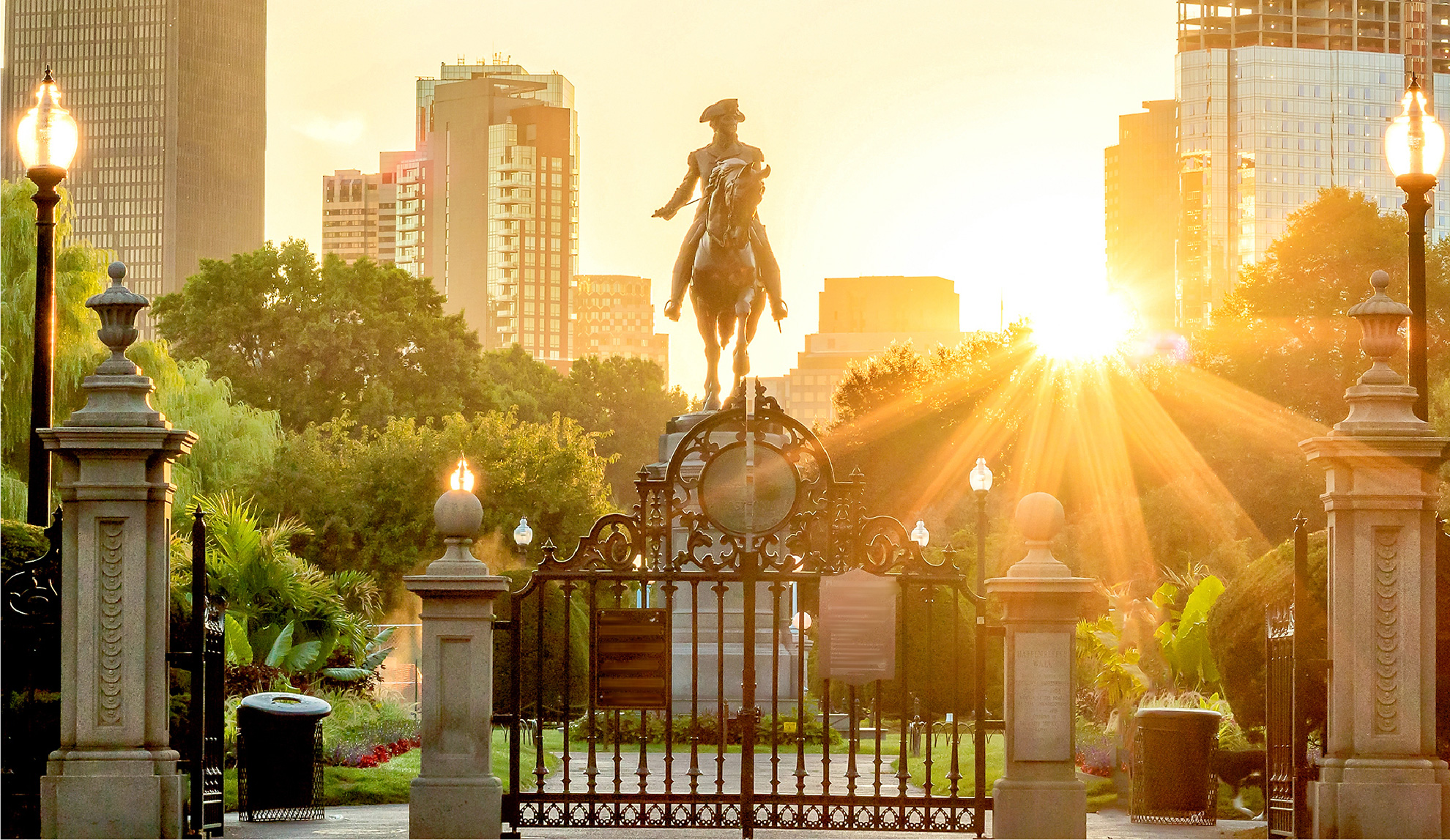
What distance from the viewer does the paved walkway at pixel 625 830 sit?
44.2 feet

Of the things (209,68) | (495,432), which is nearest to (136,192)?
(209,68)

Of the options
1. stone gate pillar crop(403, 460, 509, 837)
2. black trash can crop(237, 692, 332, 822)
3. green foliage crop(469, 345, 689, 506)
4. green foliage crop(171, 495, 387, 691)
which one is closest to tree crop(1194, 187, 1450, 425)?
green foliage crop(171, 495, 387, 691)

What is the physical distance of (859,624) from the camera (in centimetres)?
1324

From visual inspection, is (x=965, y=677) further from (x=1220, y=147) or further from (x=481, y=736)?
(x=1220, y=147)

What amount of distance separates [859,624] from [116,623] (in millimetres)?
4897

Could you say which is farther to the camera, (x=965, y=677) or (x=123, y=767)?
(x=965, y=677)

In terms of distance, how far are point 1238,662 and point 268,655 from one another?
10981mm

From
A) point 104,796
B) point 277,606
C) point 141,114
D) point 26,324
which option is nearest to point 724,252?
point 277,606

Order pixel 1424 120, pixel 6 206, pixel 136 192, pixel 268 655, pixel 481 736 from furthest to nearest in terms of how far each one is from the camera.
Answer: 1. pixel 136 192
2. pixel 6 206
3. pixel 268 655
4. pixel 1424 120
5. pixel 481 736

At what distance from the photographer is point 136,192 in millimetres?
198125

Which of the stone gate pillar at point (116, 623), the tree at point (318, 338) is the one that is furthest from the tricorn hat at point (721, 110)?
the tree at point (318, 338)

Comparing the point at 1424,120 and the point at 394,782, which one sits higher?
the point at 1424,120

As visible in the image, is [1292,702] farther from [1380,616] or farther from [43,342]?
[43,342]

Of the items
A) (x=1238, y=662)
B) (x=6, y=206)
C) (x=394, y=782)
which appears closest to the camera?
(x=1238, y=662)
